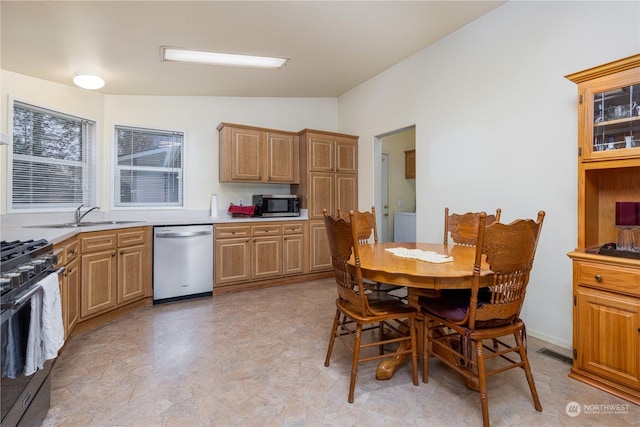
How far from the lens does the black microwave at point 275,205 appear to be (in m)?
4.27

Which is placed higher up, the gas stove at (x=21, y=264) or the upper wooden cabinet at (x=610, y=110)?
the upper wooden cabinet at (x=610, y=110)

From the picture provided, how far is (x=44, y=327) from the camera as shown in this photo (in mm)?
1381

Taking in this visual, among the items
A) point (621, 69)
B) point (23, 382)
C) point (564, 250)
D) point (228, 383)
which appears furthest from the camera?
point (564, 250)

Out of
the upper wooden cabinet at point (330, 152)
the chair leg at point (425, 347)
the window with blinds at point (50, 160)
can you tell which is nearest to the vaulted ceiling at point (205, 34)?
the window with blinds at point (50, 160)

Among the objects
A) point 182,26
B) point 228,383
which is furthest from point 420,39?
point 228,383

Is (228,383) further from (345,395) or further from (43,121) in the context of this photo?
(43,121)

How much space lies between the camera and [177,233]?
3.49 meters

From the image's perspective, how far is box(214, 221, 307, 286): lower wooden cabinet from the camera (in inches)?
150

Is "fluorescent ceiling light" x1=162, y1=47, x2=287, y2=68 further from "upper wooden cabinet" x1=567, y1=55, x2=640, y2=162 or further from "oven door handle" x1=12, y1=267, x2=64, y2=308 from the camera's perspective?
"upper wooden cabinet" x1=567, y1=55, x2=640, y2=162

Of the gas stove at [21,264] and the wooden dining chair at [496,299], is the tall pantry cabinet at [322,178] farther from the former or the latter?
the gas stove at [21,264]

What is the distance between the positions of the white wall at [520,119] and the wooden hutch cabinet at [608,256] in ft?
1.24

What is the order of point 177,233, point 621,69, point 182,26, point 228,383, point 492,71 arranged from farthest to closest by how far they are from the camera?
point 177,233, point 492,71, point 182,26, point 228,383, point 621,69

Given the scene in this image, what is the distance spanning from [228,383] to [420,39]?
357 cm

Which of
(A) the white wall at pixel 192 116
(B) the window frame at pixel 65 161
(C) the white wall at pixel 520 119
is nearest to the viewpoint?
(C) the white wall at pixel 520 119
